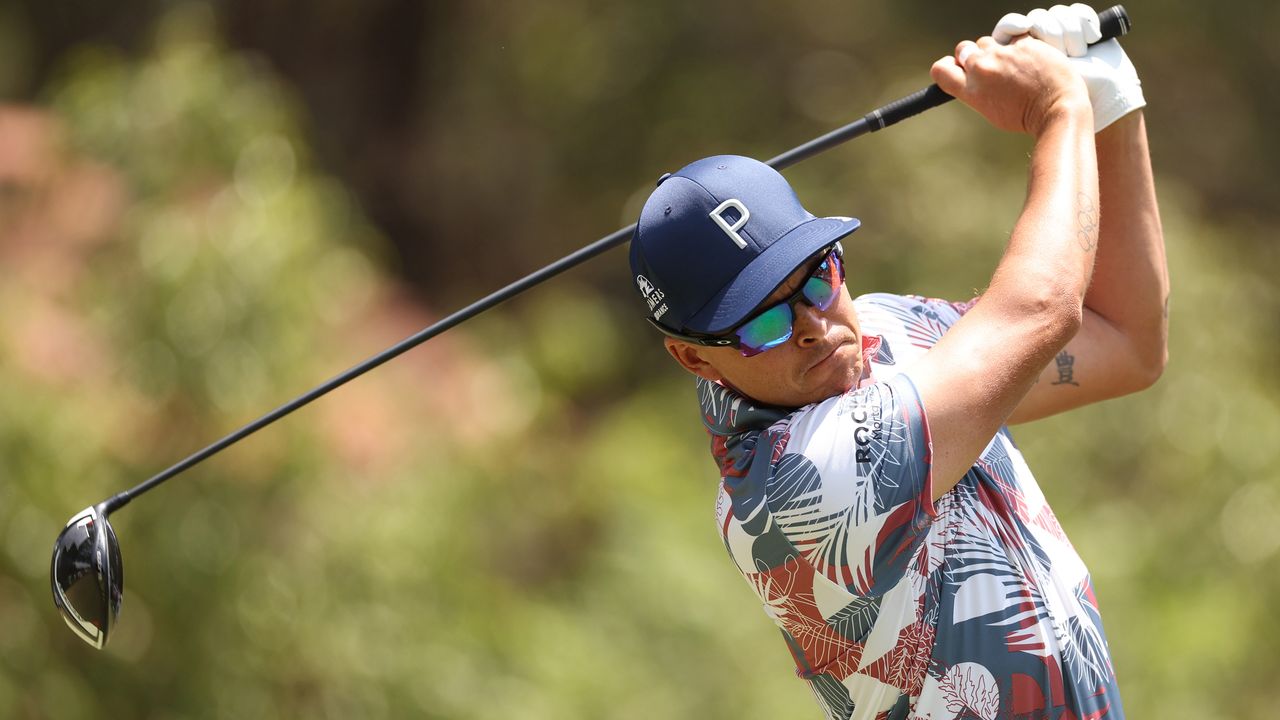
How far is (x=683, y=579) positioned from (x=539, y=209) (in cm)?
502

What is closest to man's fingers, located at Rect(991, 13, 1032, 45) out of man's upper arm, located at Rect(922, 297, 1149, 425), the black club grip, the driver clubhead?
the black club grip

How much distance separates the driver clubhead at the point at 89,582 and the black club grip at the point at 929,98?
4.67ft

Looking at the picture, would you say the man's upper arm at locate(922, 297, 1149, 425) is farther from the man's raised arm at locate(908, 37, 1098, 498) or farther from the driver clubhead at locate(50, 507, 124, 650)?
the driver clubhead at locate(50, 507, 124, 650)

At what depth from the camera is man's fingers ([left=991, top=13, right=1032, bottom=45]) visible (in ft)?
6.27

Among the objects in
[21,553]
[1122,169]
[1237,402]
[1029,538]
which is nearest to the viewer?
[1029,538]

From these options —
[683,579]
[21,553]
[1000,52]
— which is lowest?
[683,579]

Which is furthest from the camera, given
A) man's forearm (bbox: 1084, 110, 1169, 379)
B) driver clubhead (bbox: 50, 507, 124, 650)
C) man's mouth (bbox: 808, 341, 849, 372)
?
driver clubhead (bbox: 50, 507, 124, 650)

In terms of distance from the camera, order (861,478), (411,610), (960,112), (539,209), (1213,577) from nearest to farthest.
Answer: (861,478) → (411,610) → (1213,577) → (960,112) → (539,209)

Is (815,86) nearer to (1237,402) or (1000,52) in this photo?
(1237,402)

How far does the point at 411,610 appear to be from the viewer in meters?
4.97

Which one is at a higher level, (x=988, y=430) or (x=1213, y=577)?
(x=988, y=430)

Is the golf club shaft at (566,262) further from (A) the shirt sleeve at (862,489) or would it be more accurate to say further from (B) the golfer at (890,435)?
(A) the shirt sleeve at (862,489)

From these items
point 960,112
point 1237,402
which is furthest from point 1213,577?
point 960,112

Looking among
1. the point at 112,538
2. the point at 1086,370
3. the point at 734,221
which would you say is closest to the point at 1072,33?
the point at 1086,370
